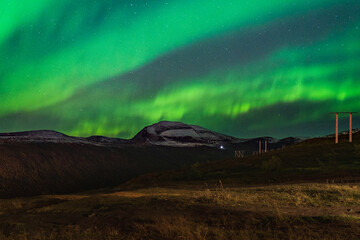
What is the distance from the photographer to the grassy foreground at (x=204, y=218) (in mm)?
10273

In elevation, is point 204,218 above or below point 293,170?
below

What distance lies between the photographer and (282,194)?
54.4 ft

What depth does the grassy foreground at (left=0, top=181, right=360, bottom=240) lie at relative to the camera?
10273mm

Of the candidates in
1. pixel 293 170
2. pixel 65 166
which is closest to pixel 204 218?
pixel 293 170

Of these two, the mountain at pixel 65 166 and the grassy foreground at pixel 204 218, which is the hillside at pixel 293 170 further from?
the mountain at pixel 65 166

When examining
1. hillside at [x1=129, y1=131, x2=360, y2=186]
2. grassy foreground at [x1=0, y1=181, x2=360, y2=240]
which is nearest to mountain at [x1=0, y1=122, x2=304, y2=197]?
hillside at [x1=129, y1=131, x2=360, y2=186]

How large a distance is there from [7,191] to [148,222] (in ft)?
152

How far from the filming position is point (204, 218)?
1213cm

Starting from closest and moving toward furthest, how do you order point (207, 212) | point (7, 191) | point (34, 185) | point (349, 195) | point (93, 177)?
point (207, 212) → point (349, 195) → point (7, 191) → point (34, 185) → point (93, 177)

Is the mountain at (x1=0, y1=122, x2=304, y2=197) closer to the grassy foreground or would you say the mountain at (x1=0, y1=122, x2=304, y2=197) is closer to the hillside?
the hillside

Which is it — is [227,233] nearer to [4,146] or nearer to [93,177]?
[93,177]

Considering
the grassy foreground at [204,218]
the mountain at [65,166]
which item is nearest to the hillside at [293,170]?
the grassy foreground at [204,218]

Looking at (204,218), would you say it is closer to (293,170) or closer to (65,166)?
(293,170)

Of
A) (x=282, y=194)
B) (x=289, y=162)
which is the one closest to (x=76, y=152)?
(x=289, y=162)
